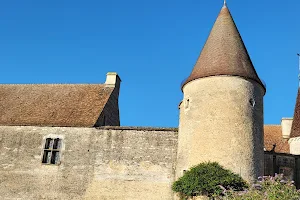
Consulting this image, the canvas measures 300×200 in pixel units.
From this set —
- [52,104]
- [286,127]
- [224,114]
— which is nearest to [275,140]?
[286,127]

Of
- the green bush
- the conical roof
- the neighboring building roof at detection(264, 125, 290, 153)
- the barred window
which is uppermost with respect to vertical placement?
the conical roof

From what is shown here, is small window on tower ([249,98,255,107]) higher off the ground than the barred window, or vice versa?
small window on tower ([249,98,255,107])

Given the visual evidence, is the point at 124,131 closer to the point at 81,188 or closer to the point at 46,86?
the point at 81,188

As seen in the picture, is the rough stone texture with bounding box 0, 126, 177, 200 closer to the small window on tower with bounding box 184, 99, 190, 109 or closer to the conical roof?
the small window on tower with bounding box 184, 99, 190, 109

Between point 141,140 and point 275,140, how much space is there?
10.1m

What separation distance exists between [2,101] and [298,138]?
54.0ft

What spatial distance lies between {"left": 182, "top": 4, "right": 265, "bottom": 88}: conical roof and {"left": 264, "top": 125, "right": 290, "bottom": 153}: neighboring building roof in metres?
7.90

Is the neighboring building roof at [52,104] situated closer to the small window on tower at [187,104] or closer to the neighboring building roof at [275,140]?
the small window on tower at [187,104]

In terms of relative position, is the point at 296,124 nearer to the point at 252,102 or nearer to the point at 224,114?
the point at 252,102

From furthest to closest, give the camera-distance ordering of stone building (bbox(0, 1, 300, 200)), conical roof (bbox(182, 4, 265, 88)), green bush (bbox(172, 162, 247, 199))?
conical roof (bbox(182, 4, 265, 88))
stone building (bbox(0, 1, 300, 200))
green bush (bbox(172, 162, 247, 199))

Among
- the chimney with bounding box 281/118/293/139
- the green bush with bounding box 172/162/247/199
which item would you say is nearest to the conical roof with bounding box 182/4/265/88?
the green bush with bounding box 172/162/247/199

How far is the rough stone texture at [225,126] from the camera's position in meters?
15.2

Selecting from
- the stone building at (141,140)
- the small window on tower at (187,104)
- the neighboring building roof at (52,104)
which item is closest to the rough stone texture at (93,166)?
the stone building at (141,140)

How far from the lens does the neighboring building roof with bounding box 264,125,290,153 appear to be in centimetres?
2337
